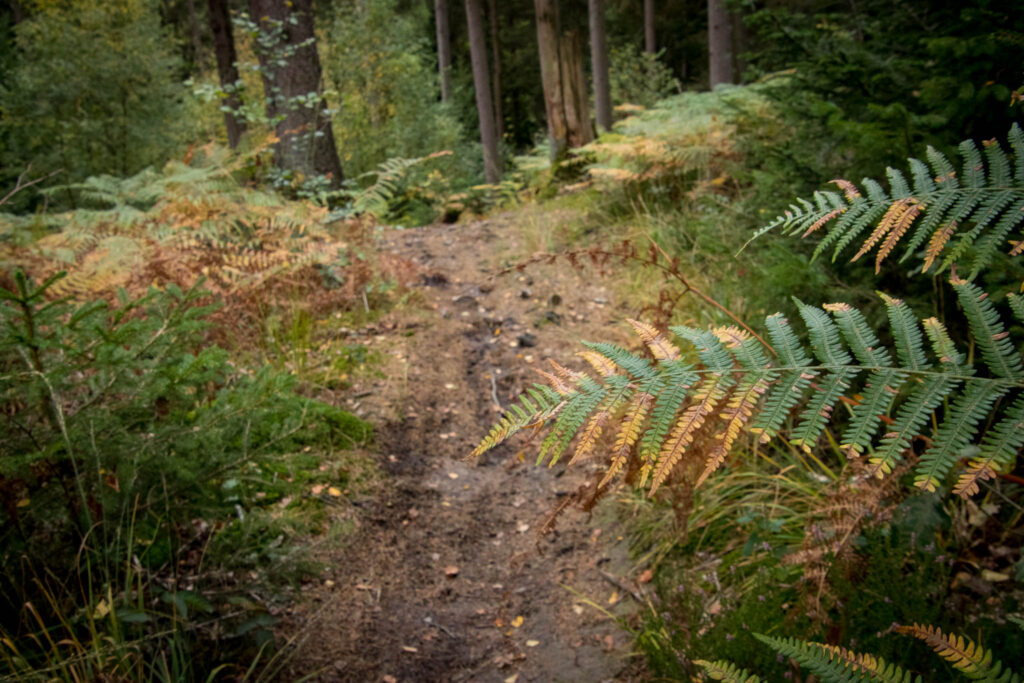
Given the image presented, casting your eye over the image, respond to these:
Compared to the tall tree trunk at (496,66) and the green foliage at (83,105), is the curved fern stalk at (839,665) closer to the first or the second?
the green foliage at (83,105)

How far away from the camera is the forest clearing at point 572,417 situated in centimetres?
116

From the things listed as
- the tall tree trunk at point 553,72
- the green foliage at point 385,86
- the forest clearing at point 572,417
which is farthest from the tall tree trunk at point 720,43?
the green foliage at point 385,86

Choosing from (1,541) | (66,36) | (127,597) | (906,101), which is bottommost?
(127,597)

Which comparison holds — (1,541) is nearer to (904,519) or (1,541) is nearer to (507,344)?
(904,519)

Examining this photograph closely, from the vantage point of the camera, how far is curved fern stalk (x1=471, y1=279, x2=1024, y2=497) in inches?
38.0

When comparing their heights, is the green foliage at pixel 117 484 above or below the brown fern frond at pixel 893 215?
below

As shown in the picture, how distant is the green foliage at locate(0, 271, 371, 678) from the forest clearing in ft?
0.05

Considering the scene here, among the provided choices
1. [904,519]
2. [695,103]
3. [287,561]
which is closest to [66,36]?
[695,103]

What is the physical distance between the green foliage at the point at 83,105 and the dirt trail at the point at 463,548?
887 cm

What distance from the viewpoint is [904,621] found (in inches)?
68.8

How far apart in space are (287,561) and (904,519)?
2047mm

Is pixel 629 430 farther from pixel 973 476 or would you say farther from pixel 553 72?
pixel 553 72

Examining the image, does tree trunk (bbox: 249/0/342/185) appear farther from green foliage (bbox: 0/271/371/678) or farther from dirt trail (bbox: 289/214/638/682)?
green foliage (bbox: 0/271/371/678)

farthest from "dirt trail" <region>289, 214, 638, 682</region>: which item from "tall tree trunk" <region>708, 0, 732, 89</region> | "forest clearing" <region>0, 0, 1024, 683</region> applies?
"tall tree trunk" <region>708, 0, 732, 89</region>
